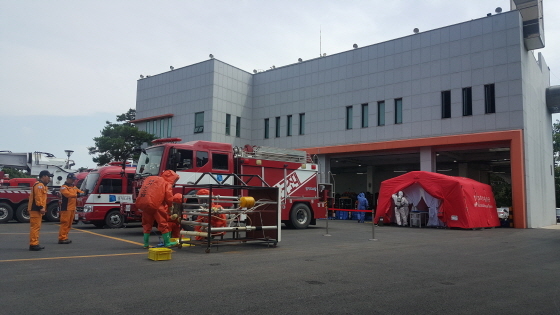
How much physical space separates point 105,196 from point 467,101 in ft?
65.0

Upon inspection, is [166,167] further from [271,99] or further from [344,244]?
[271,99]

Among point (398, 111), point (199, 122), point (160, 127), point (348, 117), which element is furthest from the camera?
point (160, 127)

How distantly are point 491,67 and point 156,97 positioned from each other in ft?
84.6

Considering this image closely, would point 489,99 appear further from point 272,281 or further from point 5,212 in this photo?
point 5,212

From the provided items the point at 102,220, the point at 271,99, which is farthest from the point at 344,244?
the point at 271,99

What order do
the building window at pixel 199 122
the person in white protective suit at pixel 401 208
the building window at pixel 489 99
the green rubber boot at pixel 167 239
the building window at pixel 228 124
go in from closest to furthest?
the green rubber boot at pixel 167 239
the person in white protective suit at pixel 401 208
the building window at pixel 489 99
the building window at pixel 199 122
the building window at pixel 228 124

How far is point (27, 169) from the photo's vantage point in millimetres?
23969

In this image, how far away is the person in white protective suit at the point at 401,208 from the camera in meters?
21.1

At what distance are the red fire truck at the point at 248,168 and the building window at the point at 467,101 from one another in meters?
10.7

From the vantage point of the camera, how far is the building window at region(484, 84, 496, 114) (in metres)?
23.6

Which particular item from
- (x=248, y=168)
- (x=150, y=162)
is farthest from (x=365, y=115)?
(x=150, y=162)

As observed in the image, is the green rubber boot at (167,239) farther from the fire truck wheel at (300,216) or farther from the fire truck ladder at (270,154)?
the fire truck wheel at (300,216)

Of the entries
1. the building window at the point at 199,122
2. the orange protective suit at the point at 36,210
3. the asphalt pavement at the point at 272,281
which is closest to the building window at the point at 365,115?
the building window at the point at 199,122

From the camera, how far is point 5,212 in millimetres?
18984
